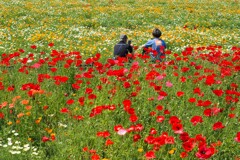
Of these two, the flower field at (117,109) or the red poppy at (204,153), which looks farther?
the flower field at (117,109)

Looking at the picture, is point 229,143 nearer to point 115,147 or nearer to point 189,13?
point 115,147

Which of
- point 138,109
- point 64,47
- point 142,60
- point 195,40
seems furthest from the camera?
point 195,40

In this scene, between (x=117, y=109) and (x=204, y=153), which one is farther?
(x=117, y=109)

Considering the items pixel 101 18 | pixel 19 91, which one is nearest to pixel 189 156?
pixel 19 91

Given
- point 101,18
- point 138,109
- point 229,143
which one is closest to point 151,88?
point 138,109

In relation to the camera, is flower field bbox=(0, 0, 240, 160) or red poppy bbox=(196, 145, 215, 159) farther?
flower field bbox=(0, 0, 240, 160)

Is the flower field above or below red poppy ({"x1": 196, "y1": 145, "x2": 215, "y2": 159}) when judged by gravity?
below

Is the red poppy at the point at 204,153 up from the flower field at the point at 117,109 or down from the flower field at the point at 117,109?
up

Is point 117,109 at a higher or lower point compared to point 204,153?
lower

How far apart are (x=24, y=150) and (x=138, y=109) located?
161 cm

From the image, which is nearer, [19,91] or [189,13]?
[19,91]

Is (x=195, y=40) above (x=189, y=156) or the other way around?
the other way around

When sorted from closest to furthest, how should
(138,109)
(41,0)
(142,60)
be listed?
1. (138,109)
2. (142,60)
3. (41,0)

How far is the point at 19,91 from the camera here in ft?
17.2
